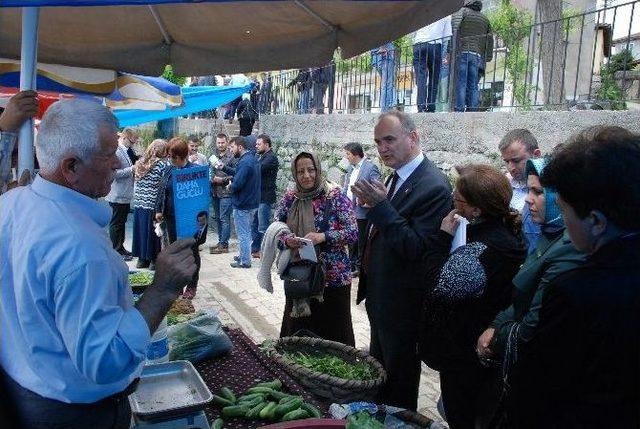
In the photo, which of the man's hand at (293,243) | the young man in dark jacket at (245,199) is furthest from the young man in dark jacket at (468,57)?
the man's hand at (293,243)

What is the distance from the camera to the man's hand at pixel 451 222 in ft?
9.71

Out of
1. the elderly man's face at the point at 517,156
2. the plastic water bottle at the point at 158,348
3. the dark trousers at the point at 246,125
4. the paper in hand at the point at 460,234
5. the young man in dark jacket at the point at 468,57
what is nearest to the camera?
the plastic water bottle at the point at 158,348

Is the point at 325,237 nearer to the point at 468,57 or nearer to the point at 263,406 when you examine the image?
the point at 263,406

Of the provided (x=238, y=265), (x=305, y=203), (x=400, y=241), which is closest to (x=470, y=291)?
(x=400, y=241)

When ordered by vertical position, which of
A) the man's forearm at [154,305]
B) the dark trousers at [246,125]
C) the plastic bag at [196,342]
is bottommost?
the plastic bag at [196,342]

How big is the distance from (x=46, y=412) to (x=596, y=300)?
1692 mm

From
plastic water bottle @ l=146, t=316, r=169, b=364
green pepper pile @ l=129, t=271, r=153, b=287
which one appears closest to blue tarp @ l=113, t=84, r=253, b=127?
green pepper pile @ l=129, t=271, r=153, b=287

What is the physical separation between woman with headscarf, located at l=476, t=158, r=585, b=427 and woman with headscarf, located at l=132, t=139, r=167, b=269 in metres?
4.95

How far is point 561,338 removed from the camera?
1.60m

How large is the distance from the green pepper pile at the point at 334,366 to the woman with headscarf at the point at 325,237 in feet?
1.95

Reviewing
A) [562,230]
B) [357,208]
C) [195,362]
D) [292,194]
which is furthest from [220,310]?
[562,230]

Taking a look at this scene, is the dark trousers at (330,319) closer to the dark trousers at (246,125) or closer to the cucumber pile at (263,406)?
the cucumber pile at (263,406)

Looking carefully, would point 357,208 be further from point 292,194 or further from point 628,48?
point 628,48

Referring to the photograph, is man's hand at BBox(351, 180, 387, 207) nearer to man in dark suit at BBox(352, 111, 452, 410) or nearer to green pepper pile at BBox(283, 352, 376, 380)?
man in dark suit at BBox(352, 111, 452, 410)
